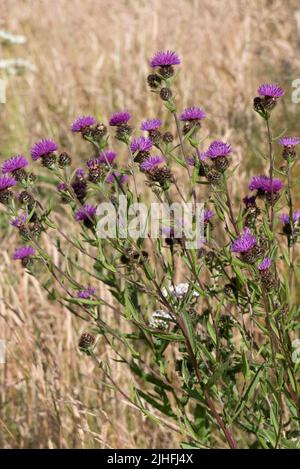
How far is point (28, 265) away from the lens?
2.04 m

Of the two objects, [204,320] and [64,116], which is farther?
[64,116]

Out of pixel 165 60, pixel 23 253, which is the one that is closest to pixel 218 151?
pixel 165 60

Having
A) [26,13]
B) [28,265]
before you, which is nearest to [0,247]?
[28,265]

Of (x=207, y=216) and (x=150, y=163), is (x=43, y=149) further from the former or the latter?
(x=207, y=216)

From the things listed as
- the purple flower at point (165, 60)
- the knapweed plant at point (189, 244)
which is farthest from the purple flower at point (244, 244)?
the purple flower at point (165, 60)

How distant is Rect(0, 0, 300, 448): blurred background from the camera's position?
9.18ft

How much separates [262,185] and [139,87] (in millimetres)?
3139

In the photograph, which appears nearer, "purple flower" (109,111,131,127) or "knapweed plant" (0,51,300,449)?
"knapweed plant" (0,51,300,449)

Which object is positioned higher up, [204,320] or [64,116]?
[64,116]

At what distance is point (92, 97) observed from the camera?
525 cm

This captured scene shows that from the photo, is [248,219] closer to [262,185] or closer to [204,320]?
[262,185]

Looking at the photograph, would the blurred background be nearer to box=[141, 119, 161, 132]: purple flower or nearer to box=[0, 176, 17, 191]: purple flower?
box=[141, 119, 161, 132]: purple flower

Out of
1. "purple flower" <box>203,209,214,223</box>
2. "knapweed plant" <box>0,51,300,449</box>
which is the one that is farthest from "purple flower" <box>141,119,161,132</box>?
"purple flower" <box>203,209,214,223</box>

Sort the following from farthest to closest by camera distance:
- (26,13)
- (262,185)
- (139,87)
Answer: (26,13) → (139,87) → (262,185)
